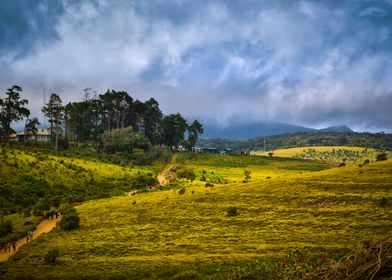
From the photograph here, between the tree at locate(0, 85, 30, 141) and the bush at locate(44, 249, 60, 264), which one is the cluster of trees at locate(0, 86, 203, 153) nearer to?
the tree at locate(0, 85, 30, 141)

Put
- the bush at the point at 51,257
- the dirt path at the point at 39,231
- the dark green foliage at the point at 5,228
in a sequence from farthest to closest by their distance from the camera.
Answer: the dark green foliage at the point at 5,228
the dirt path at the point at 39,231
the bush at the point at 51,257

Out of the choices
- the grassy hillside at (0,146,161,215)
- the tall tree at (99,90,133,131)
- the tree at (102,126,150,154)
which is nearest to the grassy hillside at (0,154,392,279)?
the grassy hillside at (0,146,161,215)

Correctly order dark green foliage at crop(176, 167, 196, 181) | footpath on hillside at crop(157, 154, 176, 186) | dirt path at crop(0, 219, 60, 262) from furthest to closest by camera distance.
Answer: dark green foliage at crop(176, 167, 196, 181) < footpath on hillside at crop(157, 154, 176, 186) < dirt path at crop(0, 219, 60, 262)

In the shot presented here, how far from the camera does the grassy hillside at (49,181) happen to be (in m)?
64.6

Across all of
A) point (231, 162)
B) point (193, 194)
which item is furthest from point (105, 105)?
point (193, 194)

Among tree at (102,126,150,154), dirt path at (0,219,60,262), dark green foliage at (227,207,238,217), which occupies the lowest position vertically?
dirt path at (0,219,60,262)

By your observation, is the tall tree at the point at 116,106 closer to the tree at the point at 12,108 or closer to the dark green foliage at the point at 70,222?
the tree at the point at 12,108

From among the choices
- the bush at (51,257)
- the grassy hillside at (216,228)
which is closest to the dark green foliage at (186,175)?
the grassy hillside at (216,228)

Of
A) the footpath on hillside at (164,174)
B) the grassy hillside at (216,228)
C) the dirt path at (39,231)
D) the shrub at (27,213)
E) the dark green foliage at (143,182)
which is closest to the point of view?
the grassy hillside at (216,228)

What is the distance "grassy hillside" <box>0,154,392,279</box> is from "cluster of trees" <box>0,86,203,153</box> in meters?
75.2

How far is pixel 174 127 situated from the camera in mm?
175625

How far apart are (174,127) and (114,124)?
34214mm

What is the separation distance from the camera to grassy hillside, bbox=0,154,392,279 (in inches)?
1276

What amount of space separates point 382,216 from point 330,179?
20660 mm
